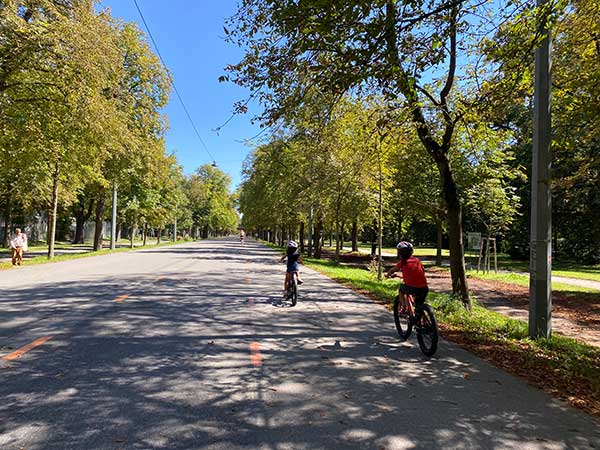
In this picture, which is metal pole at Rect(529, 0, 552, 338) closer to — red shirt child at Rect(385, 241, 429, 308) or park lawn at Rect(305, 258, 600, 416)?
park lawn at Rect(305, 258, 600, 416)

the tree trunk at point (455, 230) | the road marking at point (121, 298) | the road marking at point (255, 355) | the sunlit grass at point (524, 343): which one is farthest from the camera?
the tree trunk at point (455, 230)

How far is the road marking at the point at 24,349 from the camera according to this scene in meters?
5.79

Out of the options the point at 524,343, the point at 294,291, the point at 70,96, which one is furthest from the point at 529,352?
the point at 70,96

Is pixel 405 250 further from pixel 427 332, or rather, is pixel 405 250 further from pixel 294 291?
pixel 294 291

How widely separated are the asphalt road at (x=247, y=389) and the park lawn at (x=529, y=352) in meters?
0.40

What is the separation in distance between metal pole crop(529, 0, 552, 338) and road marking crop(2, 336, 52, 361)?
7.94 meters

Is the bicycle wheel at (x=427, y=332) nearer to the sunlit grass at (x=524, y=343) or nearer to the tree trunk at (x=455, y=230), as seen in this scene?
the sunlit grass at (x=524, y=343)

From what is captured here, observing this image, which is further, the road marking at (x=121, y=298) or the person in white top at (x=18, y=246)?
the person in white top at (x=18, y=246)

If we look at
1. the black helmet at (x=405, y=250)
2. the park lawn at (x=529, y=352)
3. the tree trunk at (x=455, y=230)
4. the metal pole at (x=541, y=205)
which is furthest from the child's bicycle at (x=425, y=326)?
the tree trunk at (x=455, y=230)

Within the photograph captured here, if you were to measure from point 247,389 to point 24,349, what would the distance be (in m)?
3.40

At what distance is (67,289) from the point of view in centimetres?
1247

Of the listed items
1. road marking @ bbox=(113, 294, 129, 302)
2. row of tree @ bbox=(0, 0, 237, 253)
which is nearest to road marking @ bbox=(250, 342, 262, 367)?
road marking @ bbox=(113, 294, 129, 302)

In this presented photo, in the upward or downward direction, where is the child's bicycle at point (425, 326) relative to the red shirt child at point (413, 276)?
downward

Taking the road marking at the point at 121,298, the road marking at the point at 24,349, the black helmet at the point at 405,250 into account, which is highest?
the black helmet at the point at 405,250
